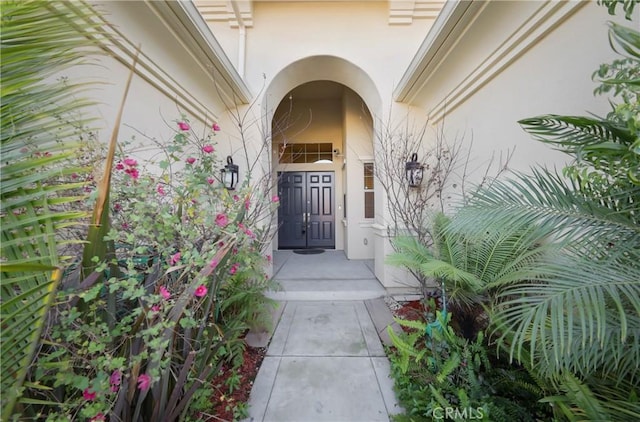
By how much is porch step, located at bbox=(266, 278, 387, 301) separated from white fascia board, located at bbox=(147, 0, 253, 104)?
3075mm

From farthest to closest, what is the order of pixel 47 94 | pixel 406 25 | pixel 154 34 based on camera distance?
pixel 406 25 → pixel 154 34 → pixel 47 94

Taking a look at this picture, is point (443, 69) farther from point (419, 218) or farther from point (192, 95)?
point (192, 95)

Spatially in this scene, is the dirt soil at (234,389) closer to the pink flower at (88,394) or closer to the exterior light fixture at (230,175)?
the pink flower at (88,394)

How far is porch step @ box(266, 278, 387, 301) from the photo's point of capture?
363 centimetres

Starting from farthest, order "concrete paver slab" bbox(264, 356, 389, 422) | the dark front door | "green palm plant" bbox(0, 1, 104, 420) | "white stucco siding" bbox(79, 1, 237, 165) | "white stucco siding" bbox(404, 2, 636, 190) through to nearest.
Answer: the dark front door < "white stucco siding" bbox(79, 1, 237, 165) < "concrete paver slab" bbox(264, 356, 389, 422) < "white stucco siding" bbox(404, 2, 636, 190) < "green palm plant" bbox(0, 1, 104, 420)

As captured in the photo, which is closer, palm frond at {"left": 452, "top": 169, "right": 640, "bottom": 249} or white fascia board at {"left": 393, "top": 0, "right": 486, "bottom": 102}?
palm frond at {"left": 452, "top": 169, "right": 640, "bottom": 249}

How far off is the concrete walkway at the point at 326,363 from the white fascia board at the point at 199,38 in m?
3.23

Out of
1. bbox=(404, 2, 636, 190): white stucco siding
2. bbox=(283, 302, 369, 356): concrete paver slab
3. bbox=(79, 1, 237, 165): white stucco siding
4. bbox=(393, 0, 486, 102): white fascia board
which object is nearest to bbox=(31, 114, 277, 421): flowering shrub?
bbox=(79, 1, 237, 165): white stucco siding

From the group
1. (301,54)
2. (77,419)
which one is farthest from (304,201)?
(77,419)

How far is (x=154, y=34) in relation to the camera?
2.38 metres

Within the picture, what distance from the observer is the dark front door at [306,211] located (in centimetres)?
717

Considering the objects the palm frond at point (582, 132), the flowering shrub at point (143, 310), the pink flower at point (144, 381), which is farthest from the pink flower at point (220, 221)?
the palm frond at point (582, 132)

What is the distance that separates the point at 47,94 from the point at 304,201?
Result: 6.29m

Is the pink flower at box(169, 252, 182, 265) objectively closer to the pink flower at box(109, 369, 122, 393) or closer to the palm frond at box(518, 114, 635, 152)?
the pink flower at box(109, 369, 122, 393)
